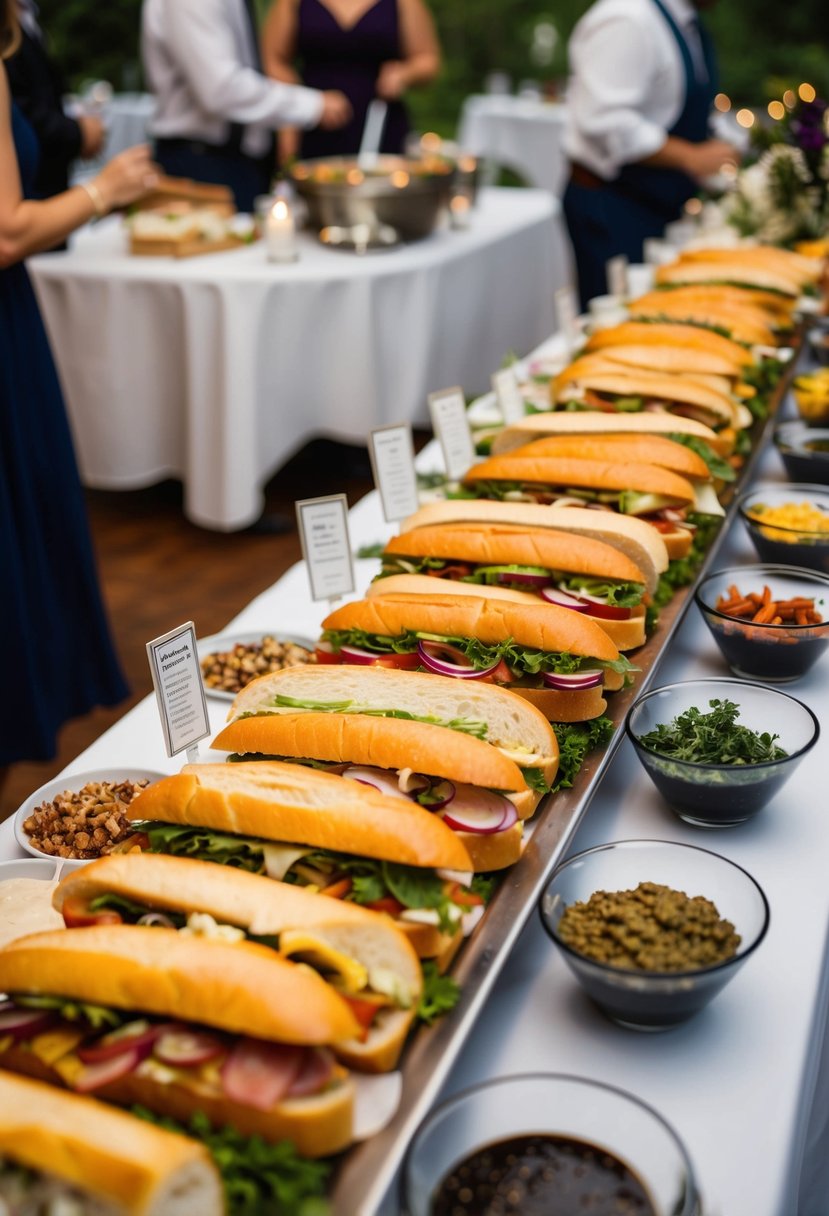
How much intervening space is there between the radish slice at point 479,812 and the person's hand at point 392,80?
5251 mm

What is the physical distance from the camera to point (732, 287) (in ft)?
11.3

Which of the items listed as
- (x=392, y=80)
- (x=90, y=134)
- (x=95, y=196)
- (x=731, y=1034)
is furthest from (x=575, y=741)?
(x=392, y=80)

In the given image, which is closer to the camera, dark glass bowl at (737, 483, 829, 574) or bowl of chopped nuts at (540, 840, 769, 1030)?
bowl of chopped nuts at (540, 840, 769, 1030)

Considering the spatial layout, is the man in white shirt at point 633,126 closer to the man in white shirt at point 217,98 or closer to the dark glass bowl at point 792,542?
the man in white shirt at point 217,98

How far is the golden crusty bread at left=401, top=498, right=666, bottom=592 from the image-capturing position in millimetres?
1933

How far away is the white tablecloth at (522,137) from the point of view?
9.82 m

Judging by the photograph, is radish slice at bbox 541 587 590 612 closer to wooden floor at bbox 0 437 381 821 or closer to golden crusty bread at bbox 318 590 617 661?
golden crusty bread at bbox 318 590 617 661

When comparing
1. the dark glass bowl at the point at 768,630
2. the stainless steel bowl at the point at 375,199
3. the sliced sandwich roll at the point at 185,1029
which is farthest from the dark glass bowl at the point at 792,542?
→ the stainless steel bowl at the point at 375,199

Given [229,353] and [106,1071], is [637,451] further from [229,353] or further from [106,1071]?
[229,353]

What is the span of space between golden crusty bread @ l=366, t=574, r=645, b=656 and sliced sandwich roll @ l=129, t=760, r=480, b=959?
528 millimetres

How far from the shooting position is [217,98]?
518 cm

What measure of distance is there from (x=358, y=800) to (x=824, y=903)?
605 millimetres

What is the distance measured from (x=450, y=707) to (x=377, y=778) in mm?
141

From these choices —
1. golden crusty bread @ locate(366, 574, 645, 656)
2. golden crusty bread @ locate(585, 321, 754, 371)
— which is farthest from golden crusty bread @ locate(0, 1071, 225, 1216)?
golden crusty bread @ locate(585, 321, 754, 371)
